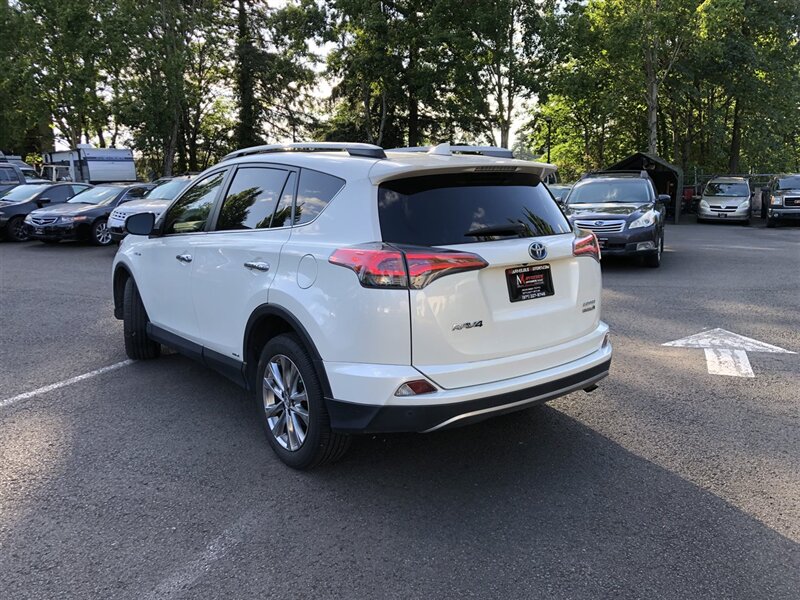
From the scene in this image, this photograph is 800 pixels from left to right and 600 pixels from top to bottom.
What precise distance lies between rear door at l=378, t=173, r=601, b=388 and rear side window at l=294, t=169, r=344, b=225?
1.21 ft

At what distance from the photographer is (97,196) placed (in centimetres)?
1683

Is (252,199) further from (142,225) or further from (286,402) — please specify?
(142,225)

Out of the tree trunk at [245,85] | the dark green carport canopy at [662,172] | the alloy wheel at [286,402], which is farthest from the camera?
the tree trunk at [245,85]

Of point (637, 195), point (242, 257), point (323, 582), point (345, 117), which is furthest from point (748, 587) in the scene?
point (345, 117)

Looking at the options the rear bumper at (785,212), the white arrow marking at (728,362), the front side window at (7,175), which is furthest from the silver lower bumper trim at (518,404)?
the front side window at (7,175)

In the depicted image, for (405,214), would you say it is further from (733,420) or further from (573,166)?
(573,166)

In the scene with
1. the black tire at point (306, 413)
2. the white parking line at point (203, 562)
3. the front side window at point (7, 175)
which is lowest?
the white parking line at point (203, 562)

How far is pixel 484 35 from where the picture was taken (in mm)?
26047

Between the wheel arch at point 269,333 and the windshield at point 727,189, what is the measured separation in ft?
79.3

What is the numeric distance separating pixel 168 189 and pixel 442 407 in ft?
45.3

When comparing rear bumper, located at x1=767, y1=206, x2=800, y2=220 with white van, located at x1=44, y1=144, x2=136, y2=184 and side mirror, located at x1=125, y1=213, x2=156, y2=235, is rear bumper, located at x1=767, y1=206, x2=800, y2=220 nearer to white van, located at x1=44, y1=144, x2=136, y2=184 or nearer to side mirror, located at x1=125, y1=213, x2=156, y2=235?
side mirror, located at x1=125, y1=213, x2=156, y2=235

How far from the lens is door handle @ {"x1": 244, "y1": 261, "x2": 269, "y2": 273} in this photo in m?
3.72

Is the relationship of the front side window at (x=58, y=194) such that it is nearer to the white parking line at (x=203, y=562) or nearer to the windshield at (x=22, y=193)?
the windshield at (x=22, y=193)

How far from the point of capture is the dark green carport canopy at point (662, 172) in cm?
2428
